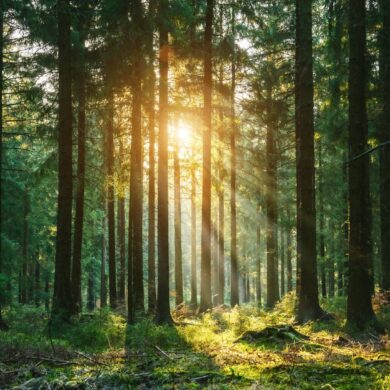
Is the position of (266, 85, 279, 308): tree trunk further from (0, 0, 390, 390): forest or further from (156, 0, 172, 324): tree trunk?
(156, 0, 172, 324): tree trunk

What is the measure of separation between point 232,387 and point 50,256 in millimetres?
30240

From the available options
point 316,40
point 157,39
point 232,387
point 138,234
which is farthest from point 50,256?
point 232,387

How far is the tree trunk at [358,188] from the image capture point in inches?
388

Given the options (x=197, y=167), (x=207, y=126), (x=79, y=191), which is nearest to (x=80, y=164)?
(x=79, y=191)

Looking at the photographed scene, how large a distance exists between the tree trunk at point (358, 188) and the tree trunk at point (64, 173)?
797 cm

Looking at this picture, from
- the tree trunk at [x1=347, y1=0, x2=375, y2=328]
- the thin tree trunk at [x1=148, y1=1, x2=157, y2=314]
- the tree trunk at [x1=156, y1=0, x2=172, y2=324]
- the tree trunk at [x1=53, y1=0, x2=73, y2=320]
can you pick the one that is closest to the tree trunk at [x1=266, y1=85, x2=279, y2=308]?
the thin tree trunk at [x1=148, y1=1, x2=157, y2=314]

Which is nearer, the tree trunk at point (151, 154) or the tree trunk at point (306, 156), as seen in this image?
the tree trunk at point (306, 156)

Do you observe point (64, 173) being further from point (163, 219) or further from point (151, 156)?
point (151, 156)

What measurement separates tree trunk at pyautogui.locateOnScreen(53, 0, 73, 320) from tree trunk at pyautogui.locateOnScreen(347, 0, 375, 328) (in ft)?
26.2

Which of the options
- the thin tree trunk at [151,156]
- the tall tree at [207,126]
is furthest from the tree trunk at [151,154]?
the tall tree at [207,126]

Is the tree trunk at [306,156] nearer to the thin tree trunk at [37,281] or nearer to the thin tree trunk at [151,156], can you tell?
the thin tree trunk at [151,156]

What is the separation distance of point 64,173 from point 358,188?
27.6ft

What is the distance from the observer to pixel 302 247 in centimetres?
1228

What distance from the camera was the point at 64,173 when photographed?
12617 mm
